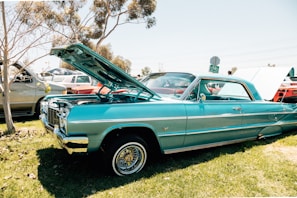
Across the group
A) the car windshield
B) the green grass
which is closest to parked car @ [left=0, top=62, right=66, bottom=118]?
the green grass

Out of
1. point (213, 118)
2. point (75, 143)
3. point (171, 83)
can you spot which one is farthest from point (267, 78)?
point (75, 143)

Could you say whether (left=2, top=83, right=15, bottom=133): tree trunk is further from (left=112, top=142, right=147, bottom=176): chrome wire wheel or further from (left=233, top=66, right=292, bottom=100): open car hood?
(left=233, top=66, right=292, bottom=100): open car hood

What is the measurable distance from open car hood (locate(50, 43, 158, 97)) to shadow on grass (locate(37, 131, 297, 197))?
1.13 m

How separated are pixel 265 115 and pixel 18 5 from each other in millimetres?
5621

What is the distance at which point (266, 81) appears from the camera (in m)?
5.61

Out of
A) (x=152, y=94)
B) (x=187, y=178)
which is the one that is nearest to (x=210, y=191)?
(x=187, y=178)

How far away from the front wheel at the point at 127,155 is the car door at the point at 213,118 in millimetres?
733

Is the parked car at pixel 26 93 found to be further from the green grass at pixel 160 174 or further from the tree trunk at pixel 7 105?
the green grass at pixel 160 174

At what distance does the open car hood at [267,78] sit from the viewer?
526 centimetres

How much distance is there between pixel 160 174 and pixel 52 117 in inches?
69.8

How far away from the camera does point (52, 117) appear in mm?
3367

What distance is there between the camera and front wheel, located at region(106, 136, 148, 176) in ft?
9.55

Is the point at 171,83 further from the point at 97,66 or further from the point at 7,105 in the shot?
the point at 7,105

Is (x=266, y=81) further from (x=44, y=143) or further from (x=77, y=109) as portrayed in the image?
(x=44, y=143)
